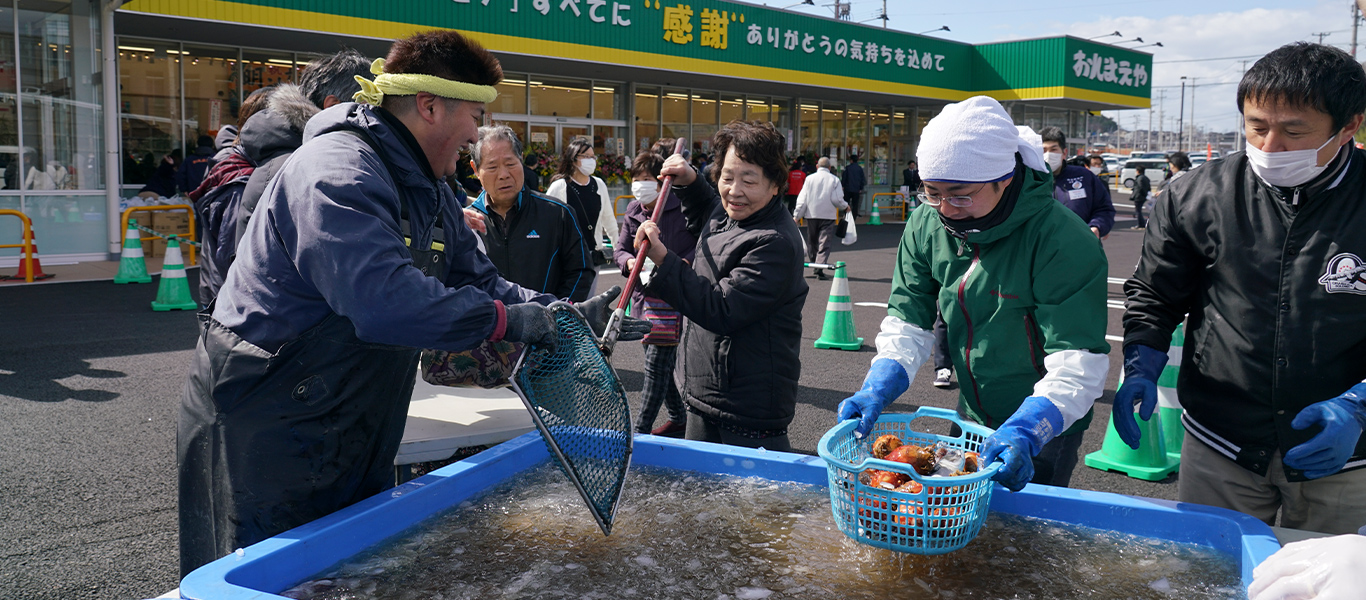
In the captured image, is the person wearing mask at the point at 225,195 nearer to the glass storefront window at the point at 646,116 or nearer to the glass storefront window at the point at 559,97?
the glass storefront window at the point at 559,97

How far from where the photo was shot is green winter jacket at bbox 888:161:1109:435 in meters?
2.44

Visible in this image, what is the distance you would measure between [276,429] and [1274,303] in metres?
2.50

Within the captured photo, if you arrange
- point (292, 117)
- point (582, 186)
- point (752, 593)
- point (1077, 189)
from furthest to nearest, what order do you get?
point (582, 186), point (1077, 189), point (292, 117), point (752, 593)

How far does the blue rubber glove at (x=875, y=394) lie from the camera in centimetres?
246

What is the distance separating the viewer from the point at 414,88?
225 centimetres

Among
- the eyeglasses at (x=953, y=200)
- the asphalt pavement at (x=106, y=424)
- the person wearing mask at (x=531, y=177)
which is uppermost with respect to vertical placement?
the person wearing mask at (x=531, y=177)

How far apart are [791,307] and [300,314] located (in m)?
1.86

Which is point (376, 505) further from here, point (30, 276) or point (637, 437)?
point (30, 276)

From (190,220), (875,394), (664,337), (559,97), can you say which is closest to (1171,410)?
(664,337)

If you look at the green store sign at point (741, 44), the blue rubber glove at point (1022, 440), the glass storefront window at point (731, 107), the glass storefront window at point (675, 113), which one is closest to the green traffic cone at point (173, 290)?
the green store sign at point (741, 44)

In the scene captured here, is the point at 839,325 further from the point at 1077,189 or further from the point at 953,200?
the point at 953,200

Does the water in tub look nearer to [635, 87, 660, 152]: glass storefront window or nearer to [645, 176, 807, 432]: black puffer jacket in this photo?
[645, 176, 807, 432]: black puffer jacket

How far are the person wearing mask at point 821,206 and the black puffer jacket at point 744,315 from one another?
9.77 meters

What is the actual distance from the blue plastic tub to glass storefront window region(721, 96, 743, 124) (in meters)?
22.2
